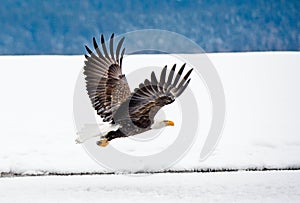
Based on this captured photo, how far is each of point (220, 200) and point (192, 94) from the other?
284cm

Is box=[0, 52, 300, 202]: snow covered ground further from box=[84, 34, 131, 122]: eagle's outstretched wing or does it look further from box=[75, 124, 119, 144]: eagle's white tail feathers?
box=[84, 34, 131, 122]: eagle's outstretched wing

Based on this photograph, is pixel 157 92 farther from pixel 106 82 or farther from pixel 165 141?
pixel 165 141

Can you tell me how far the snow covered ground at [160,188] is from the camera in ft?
16.7

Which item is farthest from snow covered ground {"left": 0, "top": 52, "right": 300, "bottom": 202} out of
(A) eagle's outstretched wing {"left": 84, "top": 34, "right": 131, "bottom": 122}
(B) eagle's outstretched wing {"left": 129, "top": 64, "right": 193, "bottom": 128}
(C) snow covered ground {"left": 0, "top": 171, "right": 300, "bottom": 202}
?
(B) eagle's outstretched wing {"left": 129, "top": 64, "right": 193, "bottom": 128}

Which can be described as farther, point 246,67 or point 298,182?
point 246,67

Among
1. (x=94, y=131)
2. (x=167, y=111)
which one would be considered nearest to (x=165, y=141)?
(x=167, y=111)

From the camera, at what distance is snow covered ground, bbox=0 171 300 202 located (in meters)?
5.10

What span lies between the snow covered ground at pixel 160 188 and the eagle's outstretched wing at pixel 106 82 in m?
0.68

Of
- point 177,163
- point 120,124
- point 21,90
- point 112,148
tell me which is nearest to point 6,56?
point 21,90

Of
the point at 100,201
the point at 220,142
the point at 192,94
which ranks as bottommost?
the point at 100,201

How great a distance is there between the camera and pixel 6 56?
30.2 feet

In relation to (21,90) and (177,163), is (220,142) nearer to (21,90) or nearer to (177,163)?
(177,163)

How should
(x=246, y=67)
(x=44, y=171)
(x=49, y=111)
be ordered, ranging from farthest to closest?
(x=246, y=67)
(x=49, y=111)
(x=44, y=171)

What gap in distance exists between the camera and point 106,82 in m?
5.05
